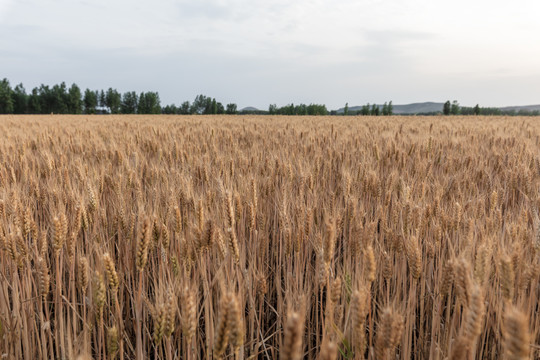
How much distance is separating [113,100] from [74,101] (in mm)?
10422

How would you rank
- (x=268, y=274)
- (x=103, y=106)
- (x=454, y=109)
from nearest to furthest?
(x=268, y=274) → (x=454, y=109) → (x=103, y=106)

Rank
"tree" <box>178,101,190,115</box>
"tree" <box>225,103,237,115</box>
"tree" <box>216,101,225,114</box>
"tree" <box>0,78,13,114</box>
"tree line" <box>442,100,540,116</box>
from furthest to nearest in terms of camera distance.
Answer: "tree" <box>178,101,190,115</box>, "tree" <box>216,101,225,114</box>, "tree" <box>225,103,237,115</box>, "tree" <box>0,78,13,114</box>, "tree line" <box>442,100,540,116</box>

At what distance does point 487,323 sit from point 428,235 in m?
0.54

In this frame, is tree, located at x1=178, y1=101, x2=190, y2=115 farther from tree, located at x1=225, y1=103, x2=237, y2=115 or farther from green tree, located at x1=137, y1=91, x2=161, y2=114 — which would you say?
tree, located at x1=225, y1=103, x2=237, y2=115

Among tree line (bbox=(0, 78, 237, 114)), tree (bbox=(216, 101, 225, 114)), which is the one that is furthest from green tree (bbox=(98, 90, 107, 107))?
tree (bbox=(216, 101, 225, 114))

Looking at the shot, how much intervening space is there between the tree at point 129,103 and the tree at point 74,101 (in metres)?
11.2

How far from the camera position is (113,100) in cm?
8119

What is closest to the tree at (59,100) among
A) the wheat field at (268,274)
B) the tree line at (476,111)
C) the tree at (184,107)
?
the tree at (184,107)

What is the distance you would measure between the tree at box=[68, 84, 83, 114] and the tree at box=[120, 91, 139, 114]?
11184mm

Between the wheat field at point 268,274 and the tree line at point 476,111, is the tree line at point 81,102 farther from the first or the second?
the wheat field at point 268,274

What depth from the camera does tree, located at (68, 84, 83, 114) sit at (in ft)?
235

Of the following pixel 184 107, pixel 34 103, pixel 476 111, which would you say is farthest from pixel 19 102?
pixel 476 111

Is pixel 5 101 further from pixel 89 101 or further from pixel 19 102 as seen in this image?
pixel 89 101

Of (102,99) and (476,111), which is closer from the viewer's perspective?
(476,111)
